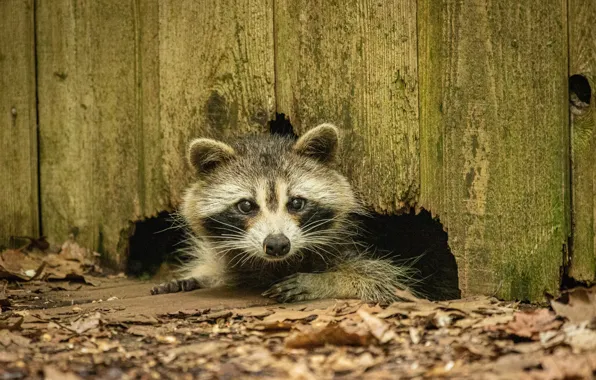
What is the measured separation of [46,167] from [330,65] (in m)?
2.34

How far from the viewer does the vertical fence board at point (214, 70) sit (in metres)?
5.42

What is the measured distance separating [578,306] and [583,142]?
1061mm

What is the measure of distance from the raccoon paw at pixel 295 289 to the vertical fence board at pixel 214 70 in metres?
1.19

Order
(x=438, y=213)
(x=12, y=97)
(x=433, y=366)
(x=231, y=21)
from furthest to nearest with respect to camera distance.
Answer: (x=12, y=97) → (x=231, y=21) → (x=438, y=213) → (x=433, y=366)

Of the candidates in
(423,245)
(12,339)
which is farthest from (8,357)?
(423,245)

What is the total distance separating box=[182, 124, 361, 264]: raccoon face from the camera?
5094mm

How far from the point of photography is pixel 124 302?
16.0 ft

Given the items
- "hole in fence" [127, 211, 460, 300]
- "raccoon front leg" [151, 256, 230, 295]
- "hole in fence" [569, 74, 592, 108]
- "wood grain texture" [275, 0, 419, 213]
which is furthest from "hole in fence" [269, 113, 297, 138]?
"hole in fence" [569, 74, 592, 108]

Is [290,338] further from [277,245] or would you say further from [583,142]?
[583,142]

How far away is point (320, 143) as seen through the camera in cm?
520

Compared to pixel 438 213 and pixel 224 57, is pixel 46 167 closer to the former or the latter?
pixel 224 57

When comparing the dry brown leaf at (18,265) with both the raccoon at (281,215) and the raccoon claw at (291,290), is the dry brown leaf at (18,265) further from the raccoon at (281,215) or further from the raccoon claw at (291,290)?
the raccoon claw at (291,290)

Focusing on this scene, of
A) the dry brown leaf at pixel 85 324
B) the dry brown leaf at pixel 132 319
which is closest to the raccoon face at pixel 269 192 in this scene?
the dry brown leaf at pixel 132 319

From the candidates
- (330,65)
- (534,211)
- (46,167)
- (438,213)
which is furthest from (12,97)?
(534,211)
